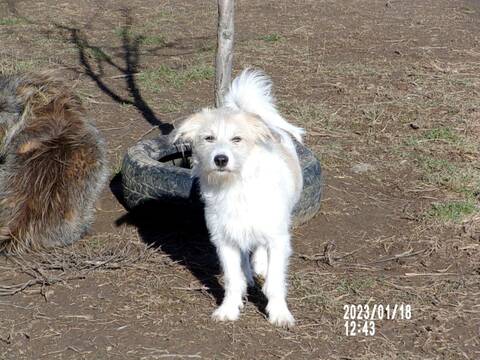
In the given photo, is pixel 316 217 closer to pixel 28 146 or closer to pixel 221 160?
pixel 221 160

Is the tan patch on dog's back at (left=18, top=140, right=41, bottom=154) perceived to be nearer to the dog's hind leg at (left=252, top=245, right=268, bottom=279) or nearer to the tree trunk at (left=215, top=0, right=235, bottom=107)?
the tree trunk at (left=215, top=0, right=235, bottom=107)

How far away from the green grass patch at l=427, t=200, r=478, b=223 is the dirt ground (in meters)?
0.01

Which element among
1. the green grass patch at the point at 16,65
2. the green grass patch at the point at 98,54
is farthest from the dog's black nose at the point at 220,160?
the green grass patch at the point at 98,54

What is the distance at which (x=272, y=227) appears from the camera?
4199 millimetres

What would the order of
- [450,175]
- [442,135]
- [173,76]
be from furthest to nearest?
1. [173,76]
2. [442,135]
3. [450,175]

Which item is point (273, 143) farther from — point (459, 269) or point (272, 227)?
point (459, 269)

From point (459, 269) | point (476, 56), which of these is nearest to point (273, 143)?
point (459, 269)

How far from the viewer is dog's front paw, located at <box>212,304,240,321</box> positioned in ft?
14.1

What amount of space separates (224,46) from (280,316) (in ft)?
8.00

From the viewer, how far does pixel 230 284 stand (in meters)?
4.33

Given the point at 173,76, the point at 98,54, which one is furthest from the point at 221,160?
the point at 98,54

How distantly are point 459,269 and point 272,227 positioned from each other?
1397mm
